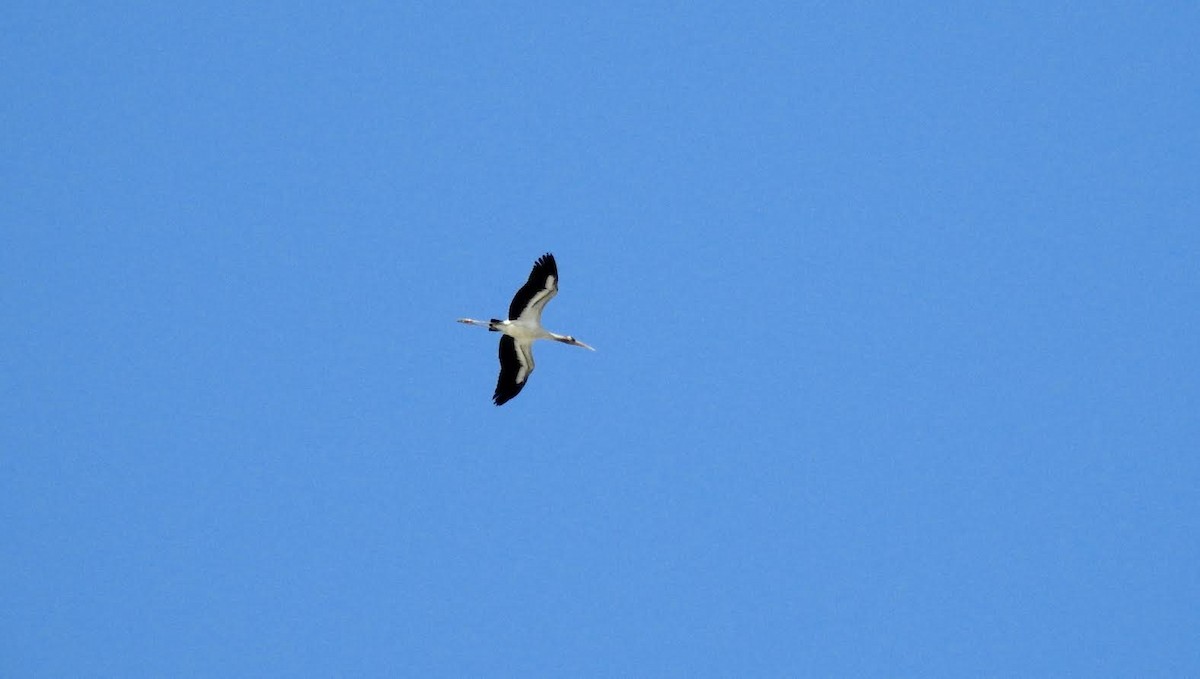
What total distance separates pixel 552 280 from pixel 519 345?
2.12 metres

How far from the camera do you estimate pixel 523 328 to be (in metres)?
30.4

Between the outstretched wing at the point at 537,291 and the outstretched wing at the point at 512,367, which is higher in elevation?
the outstretched wing at the point at 537,291

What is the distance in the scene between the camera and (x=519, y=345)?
31109mm

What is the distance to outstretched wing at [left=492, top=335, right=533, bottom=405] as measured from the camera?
3111cm

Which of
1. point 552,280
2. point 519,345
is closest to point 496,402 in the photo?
point 519,345

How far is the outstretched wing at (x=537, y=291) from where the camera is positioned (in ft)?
97.1

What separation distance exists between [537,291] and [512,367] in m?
2.33

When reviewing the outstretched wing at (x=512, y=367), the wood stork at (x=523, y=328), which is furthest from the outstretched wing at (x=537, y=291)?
the outstretched wing at (x=512, y=367)

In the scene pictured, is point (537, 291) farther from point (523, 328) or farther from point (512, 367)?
point (512, 367)

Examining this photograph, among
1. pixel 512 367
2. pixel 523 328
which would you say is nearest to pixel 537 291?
pixel 523 328

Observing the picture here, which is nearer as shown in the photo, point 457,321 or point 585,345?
point 457,321

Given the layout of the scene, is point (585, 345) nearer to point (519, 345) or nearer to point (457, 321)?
point (519, 345)

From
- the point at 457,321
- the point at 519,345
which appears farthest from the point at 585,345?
the point at 457,321

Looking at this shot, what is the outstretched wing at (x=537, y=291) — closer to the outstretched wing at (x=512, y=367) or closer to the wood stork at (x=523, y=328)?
the wood stork at (x=523, y=328)
